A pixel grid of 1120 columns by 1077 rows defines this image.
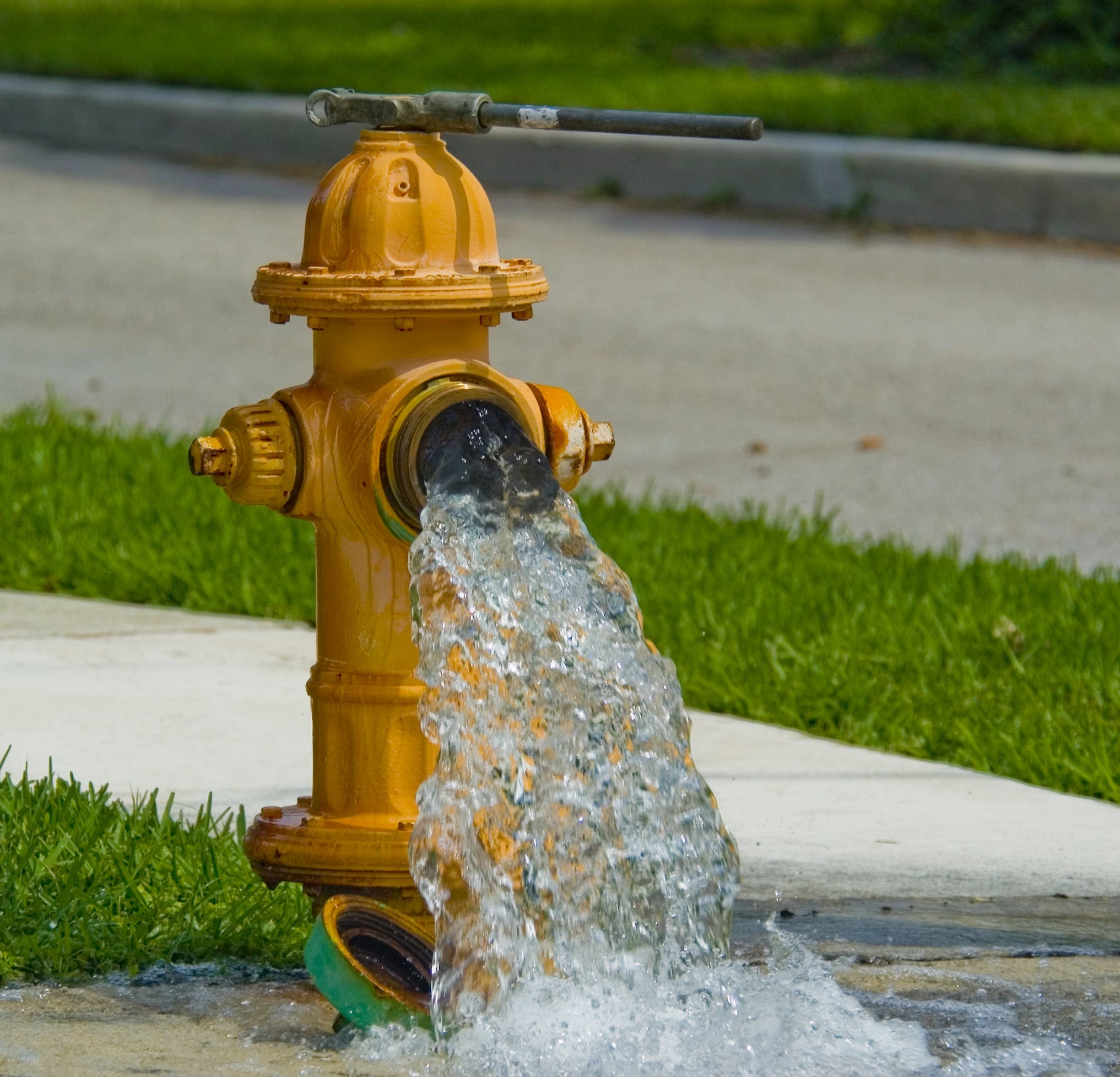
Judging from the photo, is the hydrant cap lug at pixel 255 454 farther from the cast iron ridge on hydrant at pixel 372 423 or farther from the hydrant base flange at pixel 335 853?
the hydrant base flange at pixel 335 853

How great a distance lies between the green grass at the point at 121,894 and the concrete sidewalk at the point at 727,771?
0.31 meters

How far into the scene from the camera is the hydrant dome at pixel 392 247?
236cm

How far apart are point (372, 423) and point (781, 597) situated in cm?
200

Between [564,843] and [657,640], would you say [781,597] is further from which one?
[564,843]

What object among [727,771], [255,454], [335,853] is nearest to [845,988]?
[335,853]

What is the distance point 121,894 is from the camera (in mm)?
2660

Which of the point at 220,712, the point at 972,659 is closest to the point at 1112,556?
the point at 972,659

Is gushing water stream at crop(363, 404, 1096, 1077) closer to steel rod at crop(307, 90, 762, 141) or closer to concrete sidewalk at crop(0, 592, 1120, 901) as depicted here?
steel rod at crop(307, 90, 762, 141)

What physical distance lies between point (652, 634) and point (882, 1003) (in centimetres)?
154

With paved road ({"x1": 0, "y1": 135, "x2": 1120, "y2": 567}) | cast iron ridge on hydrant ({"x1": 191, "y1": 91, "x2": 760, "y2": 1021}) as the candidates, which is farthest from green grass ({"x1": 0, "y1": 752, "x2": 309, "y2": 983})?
paved road ({"x1": 0, "y1": 135, "x2": 1120, "y2": 567})

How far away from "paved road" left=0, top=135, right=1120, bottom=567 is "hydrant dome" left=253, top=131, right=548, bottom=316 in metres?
2.92

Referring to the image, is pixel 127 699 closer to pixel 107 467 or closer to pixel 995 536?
pixel 107 467

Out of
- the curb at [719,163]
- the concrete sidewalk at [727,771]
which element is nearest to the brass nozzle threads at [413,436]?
the concrete sidewalk at [727,771]

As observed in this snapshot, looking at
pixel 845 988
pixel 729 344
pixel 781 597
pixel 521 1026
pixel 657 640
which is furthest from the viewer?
pixel 729 344
